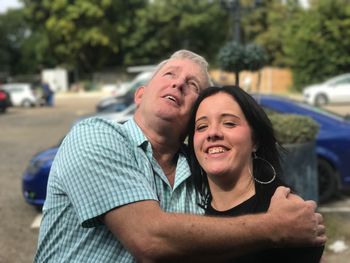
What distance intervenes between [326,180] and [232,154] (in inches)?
214

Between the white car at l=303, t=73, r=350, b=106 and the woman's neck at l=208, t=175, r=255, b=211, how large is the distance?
24732 millimetres

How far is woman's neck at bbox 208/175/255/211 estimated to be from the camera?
6.62ft

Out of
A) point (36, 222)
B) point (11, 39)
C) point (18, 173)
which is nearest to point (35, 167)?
point (36, 222)

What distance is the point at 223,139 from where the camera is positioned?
6.54 feet

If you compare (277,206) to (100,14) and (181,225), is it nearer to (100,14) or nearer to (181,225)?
(181,225)

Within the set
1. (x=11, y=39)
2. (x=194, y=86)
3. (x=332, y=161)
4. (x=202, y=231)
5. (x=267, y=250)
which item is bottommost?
(x=11, y=39)

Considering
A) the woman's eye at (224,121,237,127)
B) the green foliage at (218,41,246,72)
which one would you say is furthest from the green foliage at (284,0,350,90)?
the woman's eye at (224,121,237,127)

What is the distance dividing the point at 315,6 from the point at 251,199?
3492 centimetres

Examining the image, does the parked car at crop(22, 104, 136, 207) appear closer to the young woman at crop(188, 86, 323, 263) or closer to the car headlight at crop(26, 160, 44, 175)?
the car headlight at crop(26, 160, 44, 175)

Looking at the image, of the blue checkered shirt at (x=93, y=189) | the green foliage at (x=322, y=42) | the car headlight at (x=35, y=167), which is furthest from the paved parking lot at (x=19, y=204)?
the green foliage at (x=322, y=42)

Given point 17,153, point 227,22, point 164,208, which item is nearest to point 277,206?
point 164,208

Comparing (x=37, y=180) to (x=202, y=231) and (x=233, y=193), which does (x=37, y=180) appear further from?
(x=202, y=231)

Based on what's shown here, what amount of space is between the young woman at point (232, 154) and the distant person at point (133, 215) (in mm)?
99

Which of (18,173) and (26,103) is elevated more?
(18,173)
